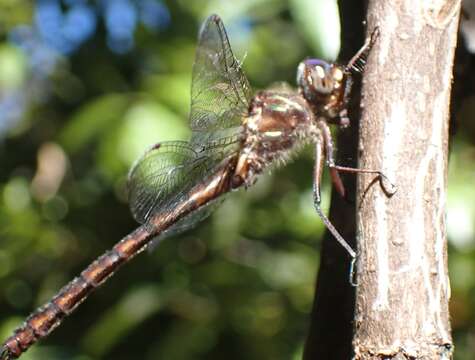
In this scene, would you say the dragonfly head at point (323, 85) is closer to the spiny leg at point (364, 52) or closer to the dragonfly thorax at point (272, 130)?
the dragonfly thorax at point (272, 130)

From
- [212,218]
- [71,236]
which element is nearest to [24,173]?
[71,236]

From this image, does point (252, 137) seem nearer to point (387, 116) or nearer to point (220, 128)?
point (220, 128)

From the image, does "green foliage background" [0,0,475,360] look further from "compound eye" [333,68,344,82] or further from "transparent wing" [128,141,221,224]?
"compound eye" [333,68,344,82]

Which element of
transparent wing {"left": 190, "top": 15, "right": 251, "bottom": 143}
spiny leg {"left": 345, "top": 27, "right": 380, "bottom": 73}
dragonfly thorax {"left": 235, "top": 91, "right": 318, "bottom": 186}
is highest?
transparent wing {"left": 190, "top": 15, "right": 251, "bottom": 143}

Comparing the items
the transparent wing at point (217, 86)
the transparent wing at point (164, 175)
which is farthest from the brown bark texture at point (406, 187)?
the transparent wing at point (164, 175)

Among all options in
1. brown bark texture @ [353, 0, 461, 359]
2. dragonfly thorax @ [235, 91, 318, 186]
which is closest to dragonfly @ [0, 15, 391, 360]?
dragonfly thorax @ [235, 91, 318, 186]

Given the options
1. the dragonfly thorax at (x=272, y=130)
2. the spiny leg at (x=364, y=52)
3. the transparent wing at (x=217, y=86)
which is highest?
the transparent wing at (x=217, y=86)

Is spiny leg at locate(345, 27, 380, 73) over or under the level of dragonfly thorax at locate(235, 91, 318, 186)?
under
